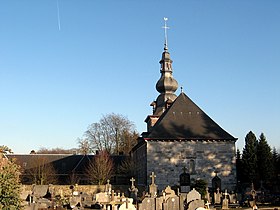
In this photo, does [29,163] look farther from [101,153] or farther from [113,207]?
[113,207]

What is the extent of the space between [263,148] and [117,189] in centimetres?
1844

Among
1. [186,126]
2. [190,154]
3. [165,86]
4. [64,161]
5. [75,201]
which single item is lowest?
[75,201]

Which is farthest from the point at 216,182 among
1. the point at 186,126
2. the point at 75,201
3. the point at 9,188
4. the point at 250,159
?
the point at 9,188

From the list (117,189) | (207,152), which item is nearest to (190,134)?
(207,152)

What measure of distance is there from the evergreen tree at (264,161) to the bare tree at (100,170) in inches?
767

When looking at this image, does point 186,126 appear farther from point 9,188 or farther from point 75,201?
point 9,188

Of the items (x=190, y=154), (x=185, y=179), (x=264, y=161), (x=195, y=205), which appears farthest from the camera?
(x=264, y=161)

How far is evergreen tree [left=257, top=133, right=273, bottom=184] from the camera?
4638cm

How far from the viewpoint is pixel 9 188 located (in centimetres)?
1205

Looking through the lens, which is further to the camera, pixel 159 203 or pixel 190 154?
pixel 190 154

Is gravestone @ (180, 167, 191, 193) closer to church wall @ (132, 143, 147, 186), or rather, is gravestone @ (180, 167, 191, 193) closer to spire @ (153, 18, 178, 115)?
church wall @ (132, 143, 147, 186)

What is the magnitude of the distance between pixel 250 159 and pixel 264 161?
5.77ft

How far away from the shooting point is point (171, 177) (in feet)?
130

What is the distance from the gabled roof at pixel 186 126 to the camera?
40562mm
